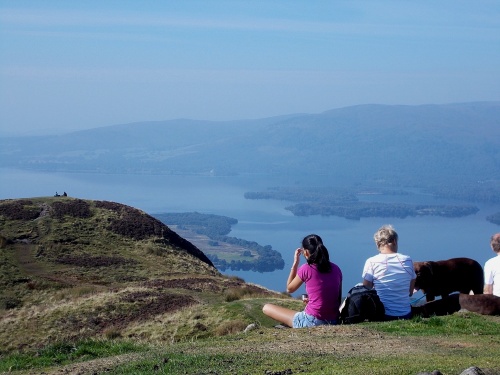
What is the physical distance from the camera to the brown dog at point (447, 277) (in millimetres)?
13812

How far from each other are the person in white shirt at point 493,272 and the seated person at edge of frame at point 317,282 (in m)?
3.09

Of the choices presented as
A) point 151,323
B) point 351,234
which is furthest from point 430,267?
point 351,234

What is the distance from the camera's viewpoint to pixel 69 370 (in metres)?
10.2

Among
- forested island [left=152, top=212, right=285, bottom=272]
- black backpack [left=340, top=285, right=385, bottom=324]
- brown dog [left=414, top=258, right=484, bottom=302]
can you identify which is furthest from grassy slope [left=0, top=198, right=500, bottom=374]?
forested island [left=152, top=212, right=285, bottom=272]

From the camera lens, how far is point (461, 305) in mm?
13711

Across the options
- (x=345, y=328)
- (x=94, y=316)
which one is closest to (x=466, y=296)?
(x=345, y=328)

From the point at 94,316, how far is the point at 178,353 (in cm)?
1322

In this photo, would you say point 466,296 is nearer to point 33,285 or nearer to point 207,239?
point 33,285

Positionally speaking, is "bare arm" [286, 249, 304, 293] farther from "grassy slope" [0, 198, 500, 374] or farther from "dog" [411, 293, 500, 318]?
"dog" [411, 293, 500, 318]

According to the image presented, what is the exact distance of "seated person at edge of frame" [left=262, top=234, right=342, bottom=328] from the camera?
1193cm

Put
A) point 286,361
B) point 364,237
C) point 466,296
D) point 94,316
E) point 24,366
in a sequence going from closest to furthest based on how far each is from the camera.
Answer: point 286,361 → point 24,366 → point 466,296 → point 94,316 → point 364,237

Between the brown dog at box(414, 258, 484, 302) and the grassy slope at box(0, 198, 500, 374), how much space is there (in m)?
1.00

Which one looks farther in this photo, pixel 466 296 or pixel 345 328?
pixel 466 296

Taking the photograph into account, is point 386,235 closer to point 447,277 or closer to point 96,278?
point 447,277
